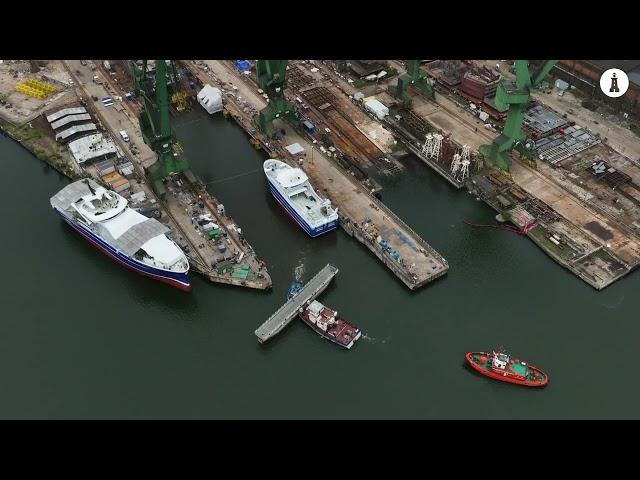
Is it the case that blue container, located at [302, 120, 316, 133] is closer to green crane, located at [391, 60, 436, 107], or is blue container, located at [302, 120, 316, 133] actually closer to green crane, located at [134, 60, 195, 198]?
green crane, located at [391, 60, 436, 107]

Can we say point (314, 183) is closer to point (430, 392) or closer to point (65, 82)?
point (430, 392)

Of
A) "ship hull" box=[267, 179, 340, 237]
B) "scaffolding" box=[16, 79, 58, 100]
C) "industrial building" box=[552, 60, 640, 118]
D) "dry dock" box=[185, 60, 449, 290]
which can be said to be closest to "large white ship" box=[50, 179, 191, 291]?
"ship hull" box=[267, 179, 340, 237]

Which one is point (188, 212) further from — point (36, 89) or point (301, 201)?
point (36, 89)

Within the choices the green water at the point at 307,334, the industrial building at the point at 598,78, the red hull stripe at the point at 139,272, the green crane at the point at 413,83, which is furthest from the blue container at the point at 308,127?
the industrial building at the point at 598,78

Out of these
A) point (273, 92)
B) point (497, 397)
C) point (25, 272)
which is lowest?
point (25, 272)

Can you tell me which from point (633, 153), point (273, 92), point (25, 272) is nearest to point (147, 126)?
point (273, 92)

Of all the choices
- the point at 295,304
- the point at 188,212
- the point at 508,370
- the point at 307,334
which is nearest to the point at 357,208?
the point at 295,304
